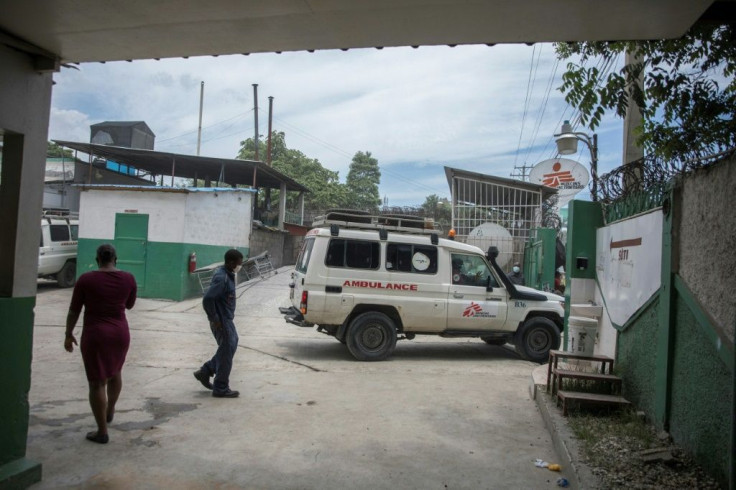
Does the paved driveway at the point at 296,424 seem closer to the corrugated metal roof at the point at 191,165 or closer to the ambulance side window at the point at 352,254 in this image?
the ambulance side window at the point at 352,254

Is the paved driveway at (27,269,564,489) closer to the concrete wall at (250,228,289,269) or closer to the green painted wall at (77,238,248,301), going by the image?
the green painted wall at (77,238,248,301)

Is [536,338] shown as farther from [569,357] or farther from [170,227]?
[170,227]

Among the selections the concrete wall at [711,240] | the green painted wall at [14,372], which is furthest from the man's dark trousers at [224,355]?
the concrete wall at [711,240]

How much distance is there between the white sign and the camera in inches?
563

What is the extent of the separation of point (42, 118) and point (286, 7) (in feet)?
6.80

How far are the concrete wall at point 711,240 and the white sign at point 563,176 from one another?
10392mm

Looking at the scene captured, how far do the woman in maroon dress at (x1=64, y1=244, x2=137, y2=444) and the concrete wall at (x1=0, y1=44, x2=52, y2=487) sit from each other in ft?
1.89

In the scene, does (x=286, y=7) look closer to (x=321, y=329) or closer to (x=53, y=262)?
(x=321, y=329)

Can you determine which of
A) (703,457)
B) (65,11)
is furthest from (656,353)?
(65,11)

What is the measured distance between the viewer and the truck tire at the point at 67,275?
611 inches

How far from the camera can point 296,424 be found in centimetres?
496

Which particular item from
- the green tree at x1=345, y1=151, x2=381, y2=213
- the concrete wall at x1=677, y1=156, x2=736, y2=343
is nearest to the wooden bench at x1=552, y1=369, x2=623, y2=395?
the concrete wall at x1=677, y1=156, x2=736, y2=343

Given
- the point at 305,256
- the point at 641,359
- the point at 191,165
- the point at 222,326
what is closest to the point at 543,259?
the point at 305,256

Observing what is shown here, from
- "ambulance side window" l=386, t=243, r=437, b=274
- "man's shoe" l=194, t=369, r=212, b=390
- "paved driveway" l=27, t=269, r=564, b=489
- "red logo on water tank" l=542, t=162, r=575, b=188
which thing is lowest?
"paved driveway" l=27, t=269, r=564, b=489
